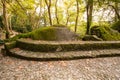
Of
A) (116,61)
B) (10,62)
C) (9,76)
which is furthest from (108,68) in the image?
(10,62)

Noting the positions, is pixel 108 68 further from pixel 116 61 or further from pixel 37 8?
pixel 37 8

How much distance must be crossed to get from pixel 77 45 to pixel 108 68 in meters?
2.01

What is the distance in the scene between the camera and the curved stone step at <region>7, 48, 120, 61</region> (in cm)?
569

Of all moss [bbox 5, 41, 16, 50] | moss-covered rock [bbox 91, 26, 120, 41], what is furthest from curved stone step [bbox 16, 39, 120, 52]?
moss-covered rock [bbox 91, 26, 120, 41]

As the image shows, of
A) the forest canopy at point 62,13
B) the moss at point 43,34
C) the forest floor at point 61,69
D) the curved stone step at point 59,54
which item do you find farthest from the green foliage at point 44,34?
the forest canopy at point 62,13

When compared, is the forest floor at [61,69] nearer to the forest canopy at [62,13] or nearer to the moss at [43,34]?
the moss at [43,34]

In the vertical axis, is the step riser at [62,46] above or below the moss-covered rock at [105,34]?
below

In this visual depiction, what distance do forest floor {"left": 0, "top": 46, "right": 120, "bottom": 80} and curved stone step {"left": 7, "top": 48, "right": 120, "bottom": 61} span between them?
230 millimetres

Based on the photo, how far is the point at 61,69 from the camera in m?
4.81

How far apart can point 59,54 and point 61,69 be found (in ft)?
4.23

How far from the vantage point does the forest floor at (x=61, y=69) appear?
4250 mm

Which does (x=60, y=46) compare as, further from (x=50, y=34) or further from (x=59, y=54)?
(x=50, y=34)

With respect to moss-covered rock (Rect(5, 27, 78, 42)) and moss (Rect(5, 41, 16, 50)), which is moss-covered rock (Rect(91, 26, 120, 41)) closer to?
moss-covered rock (Rect(5, 27, 78, 42))

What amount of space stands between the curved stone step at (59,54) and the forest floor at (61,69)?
0.23 meters
